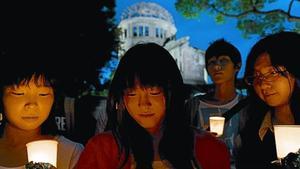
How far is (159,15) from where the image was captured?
309 ft

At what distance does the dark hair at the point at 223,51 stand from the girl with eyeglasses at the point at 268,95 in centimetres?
205

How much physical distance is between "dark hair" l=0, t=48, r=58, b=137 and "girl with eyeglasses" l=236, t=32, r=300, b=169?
1550 mm

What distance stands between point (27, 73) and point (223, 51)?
306cm

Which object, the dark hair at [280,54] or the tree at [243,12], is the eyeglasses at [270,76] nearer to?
the dark hair at [280,54]

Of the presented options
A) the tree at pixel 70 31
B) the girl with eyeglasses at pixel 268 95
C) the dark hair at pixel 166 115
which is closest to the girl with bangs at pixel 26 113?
the dark hair at pixel 166 115

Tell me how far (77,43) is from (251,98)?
71.7ft

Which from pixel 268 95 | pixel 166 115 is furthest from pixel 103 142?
pixel 268 95

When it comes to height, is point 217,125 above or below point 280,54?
below

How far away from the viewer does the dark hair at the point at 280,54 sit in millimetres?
3279

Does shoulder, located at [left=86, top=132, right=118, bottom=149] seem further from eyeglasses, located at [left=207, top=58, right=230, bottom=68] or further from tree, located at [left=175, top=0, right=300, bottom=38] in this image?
tree, located at [left=175, top=0, right=300, bottom=38]

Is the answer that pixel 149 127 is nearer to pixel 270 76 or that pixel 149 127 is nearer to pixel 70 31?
pixel 270 76

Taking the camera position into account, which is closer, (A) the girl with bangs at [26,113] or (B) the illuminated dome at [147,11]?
(A) the girl with bangs at [26,113]

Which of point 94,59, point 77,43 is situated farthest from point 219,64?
point 94,59

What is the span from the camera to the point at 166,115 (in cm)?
288
